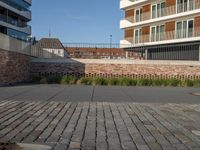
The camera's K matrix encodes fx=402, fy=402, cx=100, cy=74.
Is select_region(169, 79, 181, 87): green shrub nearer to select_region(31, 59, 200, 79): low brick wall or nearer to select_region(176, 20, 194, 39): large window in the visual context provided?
select_region(31, 59, 200, 79): low brick wall

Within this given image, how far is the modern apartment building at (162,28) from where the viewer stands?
4184 cm

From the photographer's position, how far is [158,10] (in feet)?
153

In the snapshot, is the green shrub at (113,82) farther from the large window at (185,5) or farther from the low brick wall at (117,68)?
the large window at (185,5)

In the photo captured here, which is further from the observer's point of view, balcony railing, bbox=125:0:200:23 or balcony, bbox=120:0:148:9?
balcony, bbox=120:0:148:9

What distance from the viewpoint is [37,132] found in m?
8.23

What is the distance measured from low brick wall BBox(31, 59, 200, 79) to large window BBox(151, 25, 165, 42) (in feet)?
52.2

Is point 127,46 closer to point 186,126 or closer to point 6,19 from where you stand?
point 6,19

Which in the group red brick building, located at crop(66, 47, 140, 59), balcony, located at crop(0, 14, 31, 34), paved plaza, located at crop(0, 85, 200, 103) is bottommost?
paved plaza, located at crop(0, 85, 200, 103)

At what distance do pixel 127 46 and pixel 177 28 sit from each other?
7.99 metres

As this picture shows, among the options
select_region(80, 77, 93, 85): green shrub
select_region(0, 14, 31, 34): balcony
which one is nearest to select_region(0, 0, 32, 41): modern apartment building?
select_region(0, 14, 31, 34): balcony

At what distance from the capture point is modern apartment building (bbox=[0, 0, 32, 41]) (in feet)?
202

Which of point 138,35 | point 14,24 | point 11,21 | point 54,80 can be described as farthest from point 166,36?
point 14,24

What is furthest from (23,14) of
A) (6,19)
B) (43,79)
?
(43,79)

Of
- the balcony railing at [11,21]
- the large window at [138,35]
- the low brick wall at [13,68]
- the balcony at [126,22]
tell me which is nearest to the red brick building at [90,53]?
the low brick wall at [13,68]
